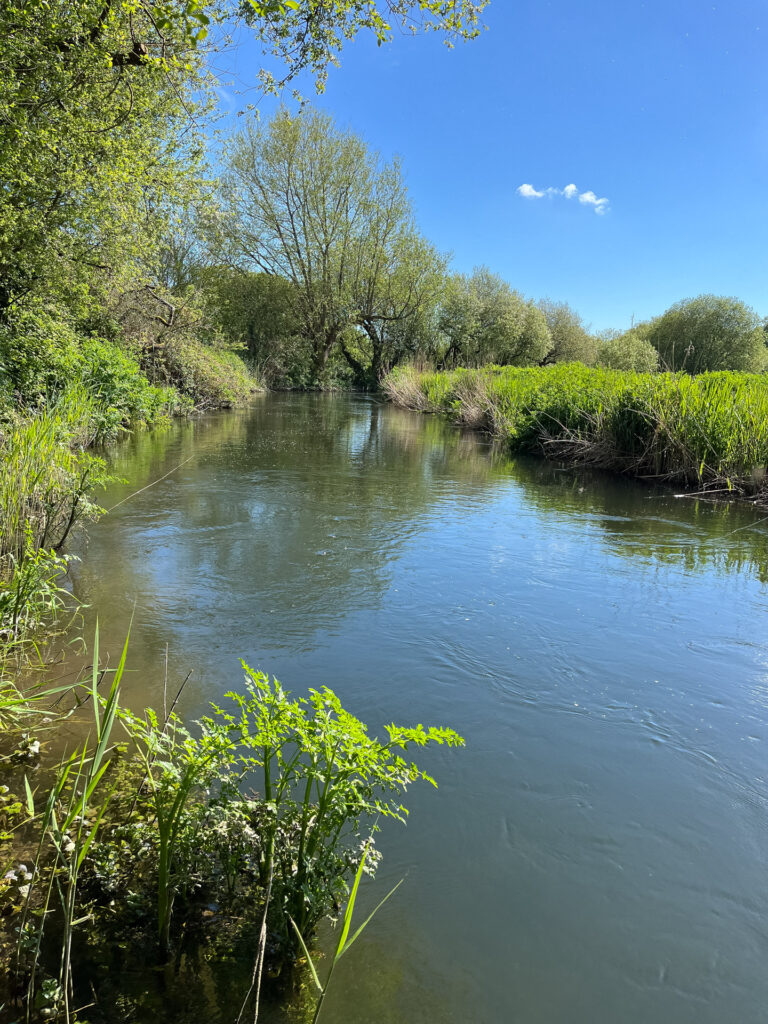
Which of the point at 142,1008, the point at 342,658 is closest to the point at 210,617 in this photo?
the point at 342,658

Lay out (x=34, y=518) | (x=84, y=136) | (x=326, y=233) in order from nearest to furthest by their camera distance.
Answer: (x=34, y=518) → (x=84, y=136) → (x=326, y=233)

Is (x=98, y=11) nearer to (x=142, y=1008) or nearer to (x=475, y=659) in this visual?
(x=475, y=659)

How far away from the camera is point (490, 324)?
50125mm

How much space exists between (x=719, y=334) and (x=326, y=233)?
3300cm

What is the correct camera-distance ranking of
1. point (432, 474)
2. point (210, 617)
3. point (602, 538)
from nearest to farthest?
point (210, 617), point (602, 538), point (432, 474)

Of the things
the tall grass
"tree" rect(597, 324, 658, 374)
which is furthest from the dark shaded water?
"tree" rect(597, 324, 658, 374)

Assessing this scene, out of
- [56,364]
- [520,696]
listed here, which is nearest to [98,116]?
[56,364]

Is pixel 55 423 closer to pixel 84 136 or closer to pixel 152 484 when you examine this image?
pixel 152 484

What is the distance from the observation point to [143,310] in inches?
677

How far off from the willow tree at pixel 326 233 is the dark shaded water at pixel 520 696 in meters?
32.4

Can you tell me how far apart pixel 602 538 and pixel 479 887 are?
5745 millimetres

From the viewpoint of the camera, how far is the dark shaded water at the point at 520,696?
1919mm

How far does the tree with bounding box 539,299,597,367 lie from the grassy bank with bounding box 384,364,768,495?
41442mm

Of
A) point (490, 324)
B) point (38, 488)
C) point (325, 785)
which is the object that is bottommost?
point (325, 785)
